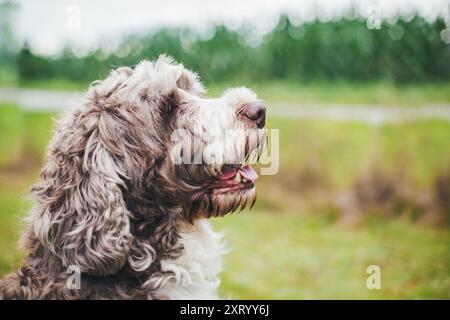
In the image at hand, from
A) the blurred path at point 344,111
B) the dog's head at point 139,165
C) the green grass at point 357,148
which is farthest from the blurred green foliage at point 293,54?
the dog's head at point 139,165

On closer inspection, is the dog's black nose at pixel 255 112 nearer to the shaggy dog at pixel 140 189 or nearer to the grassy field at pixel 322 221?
the shaggy dog at pixel 140 189

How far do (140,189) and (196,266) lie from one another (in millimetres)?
476

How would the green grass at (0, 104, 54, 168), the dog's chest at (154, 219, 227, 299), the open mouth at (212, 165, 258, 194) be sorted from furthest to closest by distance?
the green grass at (0, 104, 54, 168)
the open mouth at (212, 165, 258, 194)
the dog's chest at (154, 219, 227, 299)

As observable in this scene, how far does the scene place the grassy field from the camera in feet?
19.2

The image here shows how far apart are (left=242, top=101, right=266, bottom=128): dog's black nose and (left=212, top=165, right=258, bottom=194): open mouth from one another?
26 centimetres

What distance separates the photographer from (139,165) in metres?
3.10

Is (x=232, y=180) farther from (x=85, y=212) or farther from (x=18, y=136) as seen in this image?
(x=18, y=136)

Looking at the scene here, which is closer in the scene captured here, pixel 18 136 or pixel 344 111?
pixel 344 111

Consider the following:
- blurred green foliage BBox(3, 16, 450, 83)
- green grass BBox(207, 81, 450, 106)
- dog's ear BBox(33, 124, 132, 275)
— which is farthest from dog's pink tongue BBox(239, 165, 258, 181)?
blurred green foliage BBox(3, 16, 450, 83)

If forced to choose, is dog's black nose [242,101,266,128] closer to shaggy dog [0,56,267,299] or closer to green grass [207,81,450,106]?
shaggy dog [0,56,267,299]

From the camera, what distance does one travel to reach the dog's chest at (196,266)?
10.0ft

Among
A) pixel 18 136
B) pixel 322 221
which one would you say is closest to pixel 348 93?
pixel 322 221
